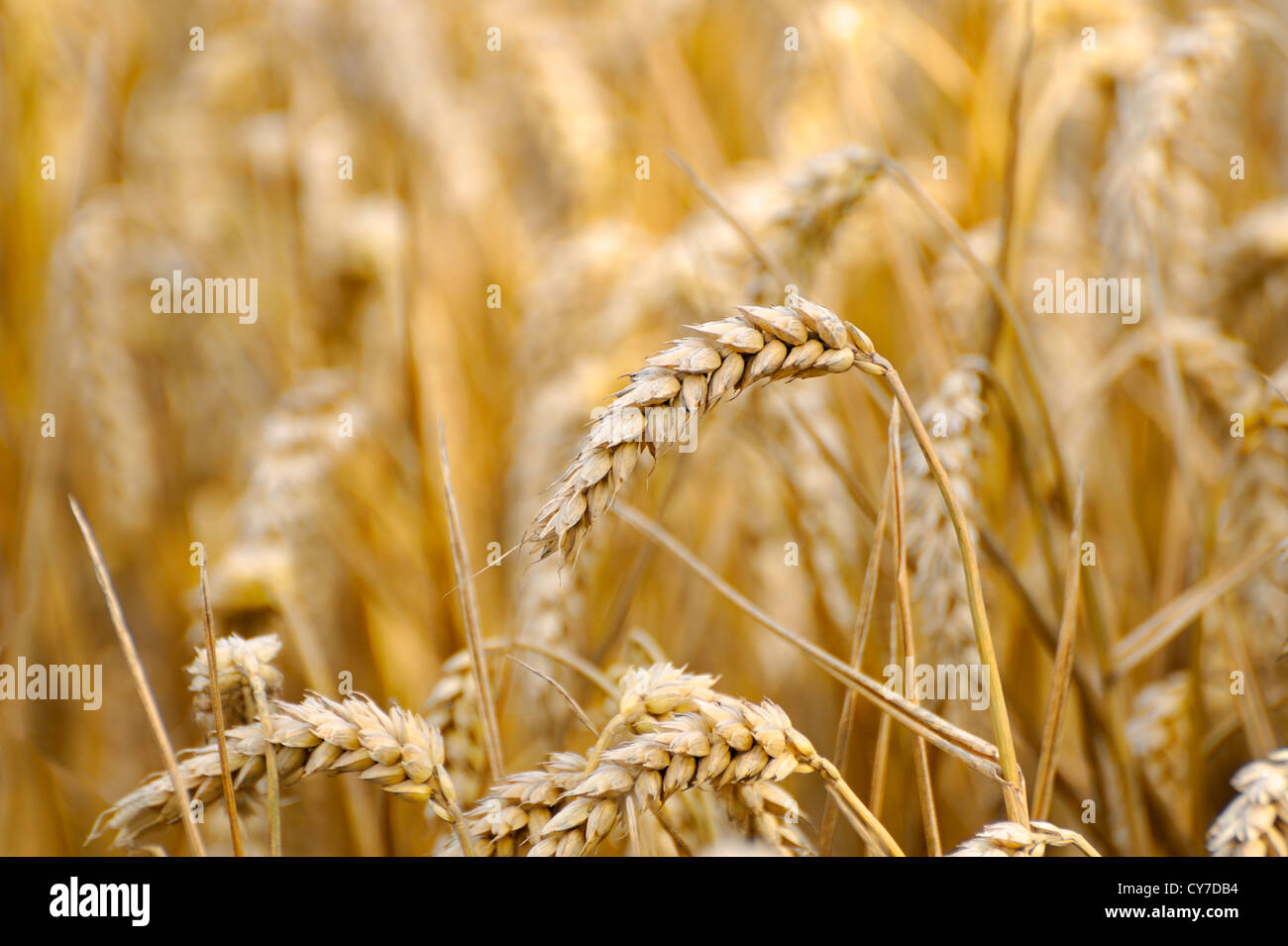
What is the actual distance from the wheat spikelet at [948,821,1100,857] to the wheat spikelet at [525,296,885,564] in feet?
0.93

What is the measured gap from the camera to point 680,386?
0.44m

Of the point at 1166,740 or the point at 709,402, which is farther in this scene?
the point at 1166,740

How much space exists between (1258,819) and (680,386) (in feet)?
1.49

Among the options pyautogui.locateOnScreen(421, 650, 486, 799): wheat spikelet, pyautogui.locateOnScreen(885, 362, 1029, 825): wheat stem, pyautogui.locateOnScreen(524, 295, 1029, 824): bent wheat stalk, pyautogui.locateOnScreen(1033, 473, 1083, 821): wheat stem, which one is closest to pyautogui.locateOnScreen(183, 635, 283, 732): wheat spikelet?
pyautogui.locateOnScreen(421, 650, 486, 799): wheat spikelet

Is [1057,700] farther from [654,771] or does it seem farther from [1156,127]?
[1156,127]

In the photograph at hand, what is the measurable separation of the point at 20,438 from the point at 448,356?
685 millimetres

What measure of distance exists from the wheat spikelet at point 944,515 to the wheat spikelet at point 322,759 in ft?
1.35

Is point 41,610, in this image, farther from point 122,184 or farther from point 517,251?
point 517,251

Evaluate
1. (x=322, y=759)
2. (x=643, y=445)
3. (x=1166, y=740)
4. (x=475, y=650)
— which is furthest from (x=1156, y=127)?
(x=322, y=759)

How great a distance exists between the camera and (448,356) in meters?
1.47

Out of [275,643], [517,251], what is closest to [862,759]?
[275,643]

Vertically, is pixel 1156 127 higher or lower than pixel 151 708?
higher

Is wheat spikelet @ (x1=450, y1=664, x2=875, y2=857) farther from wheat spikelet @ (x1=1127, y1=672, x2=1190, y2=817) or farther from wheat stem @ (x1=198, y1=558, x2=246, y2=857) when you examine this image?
wheat spikelet @ (x1=1127, y1=672, x2=1190, y2=817)

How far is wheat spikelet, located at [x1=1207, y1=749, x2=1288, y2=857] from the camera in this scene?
49cm
